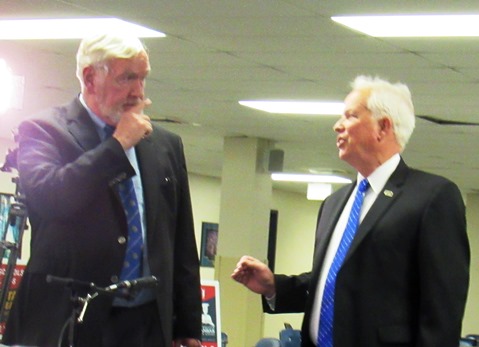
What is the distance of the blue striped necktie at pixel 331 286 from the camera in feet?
10.4

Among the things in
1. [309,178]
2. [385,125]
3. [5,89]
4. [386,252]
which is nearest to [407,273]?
[386,252]

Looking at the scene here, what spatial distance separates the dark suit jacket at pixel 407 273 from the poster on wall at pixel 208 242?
14.2 metres

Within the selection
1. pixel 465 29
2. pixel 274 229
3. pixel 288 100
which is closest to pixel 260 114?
pixel 288 100

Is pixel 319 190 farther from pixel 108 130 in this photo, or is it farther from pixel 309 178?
pixel 108 130

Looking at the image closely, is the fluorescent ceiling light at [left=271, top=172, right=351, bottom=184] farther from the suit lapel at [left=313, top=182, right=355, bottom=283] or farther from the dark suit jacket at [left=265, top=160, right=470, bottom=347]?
the dark suit jacket at [left=265, top=160, right=470, bottom=347]

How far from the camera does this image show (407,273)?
308 centimetres

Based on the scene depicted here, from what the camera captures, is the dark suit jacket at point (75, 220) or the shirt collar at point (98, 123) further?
the shirt collar at point (98, 123)

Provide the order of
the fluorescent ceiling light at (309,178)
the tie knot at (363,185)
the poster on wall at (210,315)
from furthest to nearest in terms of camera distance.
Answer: the fluorescent ceiling light at (309,178)
the poster on wall at (210,315)
the tie knot at (363,185)

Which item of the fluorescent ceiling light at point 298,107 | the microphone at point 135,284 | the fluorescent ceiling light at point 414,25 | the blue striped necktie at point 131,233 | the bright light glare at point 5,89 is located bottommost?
the microphone at point 135,284

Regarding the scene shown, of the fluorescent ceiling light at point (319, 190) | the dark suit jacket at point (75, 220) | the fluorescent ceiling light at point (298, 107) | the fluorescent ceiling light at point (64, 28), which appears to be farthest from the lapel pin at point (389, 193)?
the fluorescent ceiling light at point (319, 190)

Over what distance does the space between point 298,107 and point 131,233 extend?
6.77m

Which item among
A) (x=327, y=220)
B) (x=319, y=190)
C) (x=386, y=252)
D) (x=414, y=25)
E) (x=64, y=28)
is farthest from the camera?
(x=319, y=190)

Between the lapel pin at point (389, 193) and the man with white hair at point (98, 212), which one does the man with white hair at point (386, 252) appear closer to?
the lapel pin at point (389, 193)

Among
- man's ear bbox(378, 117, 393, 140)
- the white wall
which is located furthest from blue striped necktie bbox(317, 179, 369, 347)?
the white wall
